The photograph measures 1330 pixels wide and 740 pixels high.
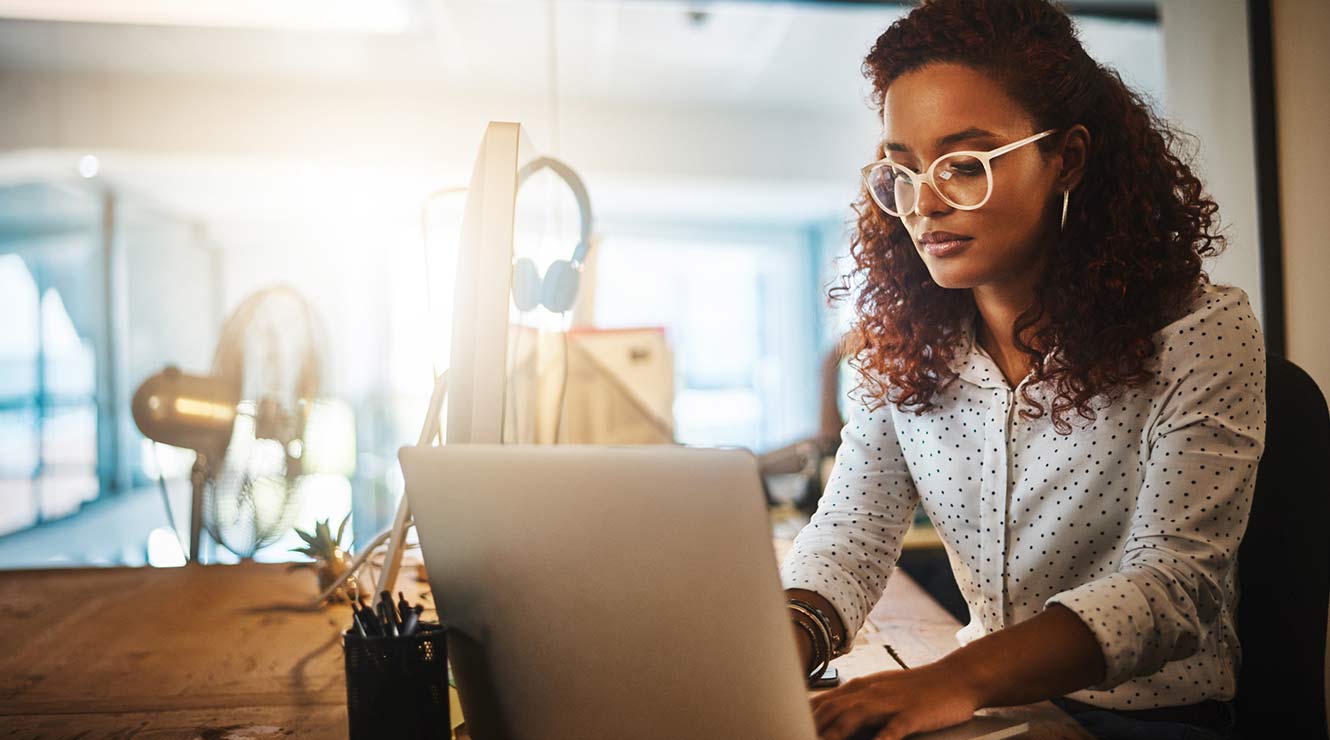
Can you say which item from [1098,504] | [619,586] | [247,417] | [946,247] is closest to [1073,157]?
[946,247]

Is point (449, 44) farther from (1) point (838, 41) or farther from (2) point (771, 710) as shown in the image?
(2) point (771, 710)

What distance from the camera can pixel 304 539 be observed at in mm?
1248

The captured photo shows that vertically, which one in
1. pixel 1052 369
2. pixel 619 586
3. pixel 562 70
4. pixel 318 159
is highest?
pixel 562 70

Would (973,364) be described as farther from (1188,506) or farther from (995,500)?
(1188,506)

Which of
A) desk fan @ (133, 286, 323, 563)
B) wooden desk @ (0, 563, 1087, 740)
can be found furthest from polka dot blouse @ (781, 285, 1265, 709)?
desk fan @ (133, 286, 323, 563)

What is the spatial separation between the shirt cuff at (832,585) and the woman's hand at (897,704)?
215mm

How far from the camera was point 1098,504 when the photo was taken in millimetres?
950

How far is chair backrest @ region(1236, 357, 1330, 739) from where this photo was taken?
0.91 m

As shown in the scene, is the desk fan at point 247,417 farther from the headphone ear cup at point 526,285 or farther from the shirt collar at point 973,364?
the shirt collar at point 973,364

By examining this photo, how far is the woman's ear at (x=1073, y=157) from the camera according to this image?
0.98 metres

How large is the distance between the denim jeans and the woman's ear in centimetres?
56

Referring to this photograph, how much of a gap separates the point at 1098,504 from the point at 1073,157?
15.1 inches

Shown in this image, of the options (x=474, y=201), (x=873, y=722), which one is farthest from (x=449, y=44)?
(x=873, y=722)

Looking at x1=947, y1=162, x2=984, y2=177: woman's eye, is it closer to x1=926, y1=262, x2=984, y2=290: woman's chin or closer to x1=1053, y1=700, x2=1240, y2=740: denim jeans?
x1=926, y1=262, x2=984, y2=290: woman's chin
